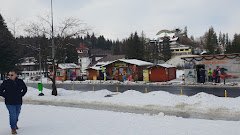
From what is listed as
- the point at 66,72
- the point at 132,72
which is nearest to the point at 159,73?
the point at 132,72

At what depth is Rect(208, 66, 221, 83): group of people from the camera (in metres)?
34.8

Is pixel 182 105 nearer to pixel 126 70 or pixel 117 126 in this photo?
pixel 117 126

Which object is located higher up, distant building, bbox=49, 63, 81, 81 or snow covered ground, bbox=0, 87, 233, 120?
distant building, bbox=49, 63, 81, 81

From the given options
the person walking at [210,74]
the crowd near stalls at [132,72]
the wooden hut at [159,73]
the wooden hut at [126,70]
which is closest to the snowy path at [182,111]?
the person walking at [210,74]

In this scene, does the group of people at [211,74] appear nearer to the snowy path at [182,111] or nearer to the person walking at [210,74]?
the person walking at [210,74]

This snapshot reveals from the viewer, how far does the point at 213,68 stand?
36.3 meters

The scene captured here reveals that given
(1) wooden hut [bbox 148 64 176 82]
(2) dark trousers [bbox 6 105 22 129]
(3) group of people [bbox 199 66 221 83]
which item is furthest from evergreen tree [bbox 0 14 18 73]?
(2) dark trousers [bbox 6 105 22 129]

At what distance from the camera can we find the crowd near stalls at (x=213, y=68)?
3488cm

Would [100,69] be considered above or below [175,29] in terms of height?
below

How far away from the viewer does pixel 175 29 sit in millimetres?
164500

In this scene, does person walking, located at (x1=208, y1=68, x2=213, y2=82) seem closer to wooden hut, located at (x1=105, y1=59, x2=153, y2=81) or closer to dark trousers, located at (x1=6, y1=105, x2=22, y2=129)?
wooden hut, located at (x1=105, y1=59, x2=153, y2=81)

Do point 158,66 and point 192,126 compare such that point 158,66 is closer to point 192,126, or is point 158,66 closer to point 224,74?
point 224,74

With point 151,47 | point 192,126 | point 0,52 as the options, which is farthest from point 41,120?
Answer: point 151,47

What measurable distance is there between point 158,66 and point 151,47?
5579 cm
